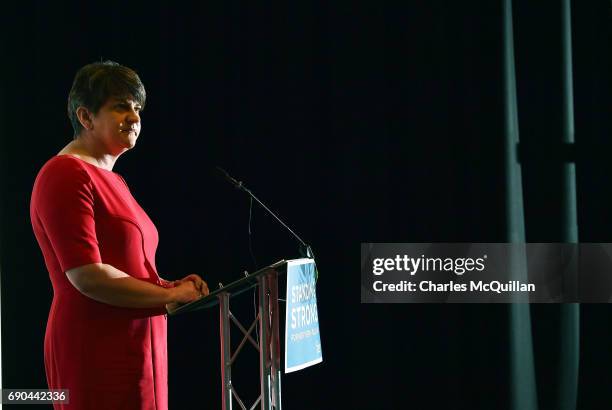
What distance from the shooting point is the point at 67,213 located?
5.44ft

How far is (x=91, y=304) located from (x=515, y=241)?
238 cm

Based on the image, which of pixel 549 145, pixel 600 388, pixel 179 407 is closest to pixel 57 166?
pixel 179 407

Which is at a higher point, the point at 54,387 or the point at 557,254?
the point at 557,254

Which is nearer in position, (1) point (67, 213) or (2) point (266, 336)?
(1) point (67, 213)

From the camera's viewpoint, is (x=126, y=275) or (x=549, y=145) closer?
(x=126, y=275)

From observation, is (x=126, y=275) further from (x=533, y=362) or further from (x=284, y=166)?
(x=533, y=362)

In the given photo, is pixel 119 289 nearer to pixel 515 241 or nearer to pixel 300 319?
pixel 300 319

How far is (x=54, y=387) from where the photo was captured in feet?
5.78

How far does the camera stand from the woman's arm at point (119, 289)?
166cm

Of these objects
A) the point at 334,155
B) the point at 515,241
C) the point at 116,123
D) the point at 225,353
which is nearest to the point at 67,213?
the point at 116,123

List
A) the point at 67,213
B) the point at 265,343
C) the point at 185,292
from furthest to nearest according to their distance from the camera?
the point at 265,343 → the point at 185,292 → the point at 67,213

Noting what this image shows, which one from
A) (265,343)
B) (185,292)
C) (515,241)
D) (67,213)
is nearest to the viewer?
(67,213)

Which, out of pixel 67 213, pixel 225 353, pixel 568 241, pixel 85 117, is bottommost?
pixel 225 353

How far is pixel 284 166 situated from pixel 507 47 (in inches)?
47.2
